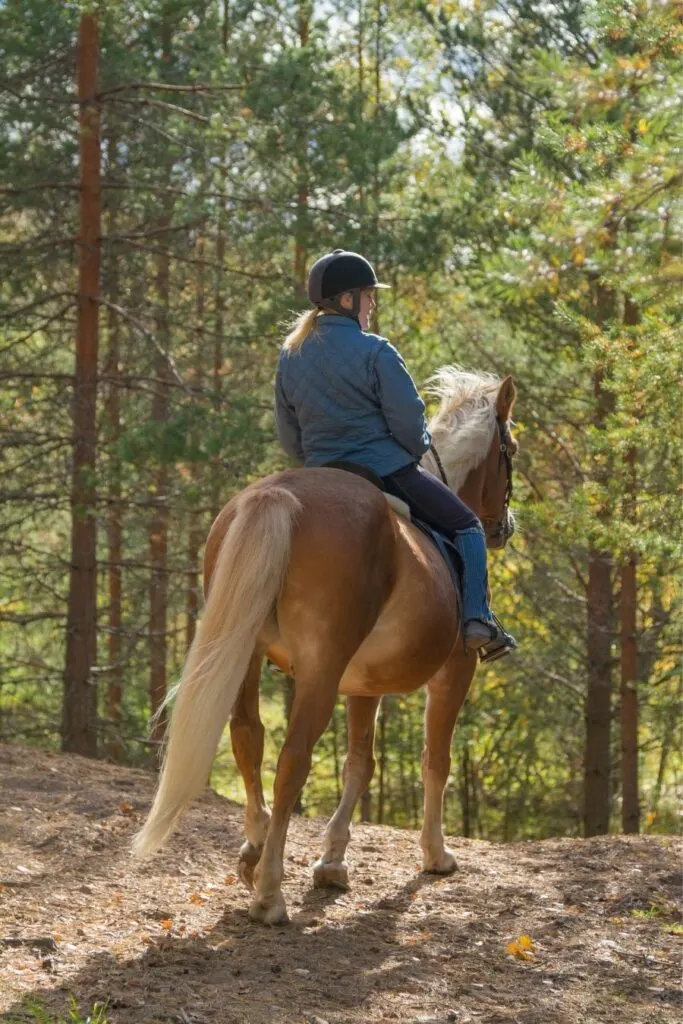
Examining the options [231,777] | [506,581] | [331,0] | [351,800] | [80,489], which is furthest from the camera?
[231,777]

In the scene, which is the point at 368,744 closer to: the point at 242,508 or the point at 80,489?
the point at 242,508

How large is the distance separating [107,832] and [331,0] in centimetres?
1261

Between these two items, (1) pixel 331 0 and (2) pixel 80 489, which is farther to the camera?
(1) pixel 331 0

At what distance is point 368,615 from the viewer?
5.16 m

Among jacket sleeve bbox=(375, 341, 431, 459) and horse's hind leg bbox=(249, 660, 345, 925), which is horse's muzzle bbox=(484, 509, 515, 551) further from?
horse's hind leg bbox=(249, 660, 345, 925)

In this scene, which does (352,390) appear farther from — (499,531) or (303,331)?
(499,531)

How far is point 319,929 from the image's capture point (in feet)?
17.4

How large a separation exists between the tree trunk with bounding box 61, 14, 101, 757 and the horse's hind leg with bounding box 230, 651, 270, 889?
21.1 feet

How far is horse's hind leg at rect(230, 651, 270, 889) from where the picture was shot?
5.35m

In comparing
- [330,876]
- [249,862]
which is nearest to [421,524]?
[249,862]

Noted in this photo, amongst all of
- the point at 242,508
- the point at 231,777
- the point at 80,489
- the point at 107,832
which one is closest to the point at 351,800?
the point at 107,832

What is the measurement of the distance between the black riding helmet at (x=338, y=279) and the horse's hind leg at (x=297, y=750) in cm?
174

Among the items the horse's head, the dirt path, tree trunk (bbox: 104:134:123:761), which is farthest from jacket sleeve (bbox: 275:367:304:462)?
tree trunk (bbox: 104:134:123:761)

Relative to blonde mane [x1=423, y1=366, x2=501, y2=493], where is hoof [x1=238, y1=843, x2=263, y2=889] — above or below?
below
